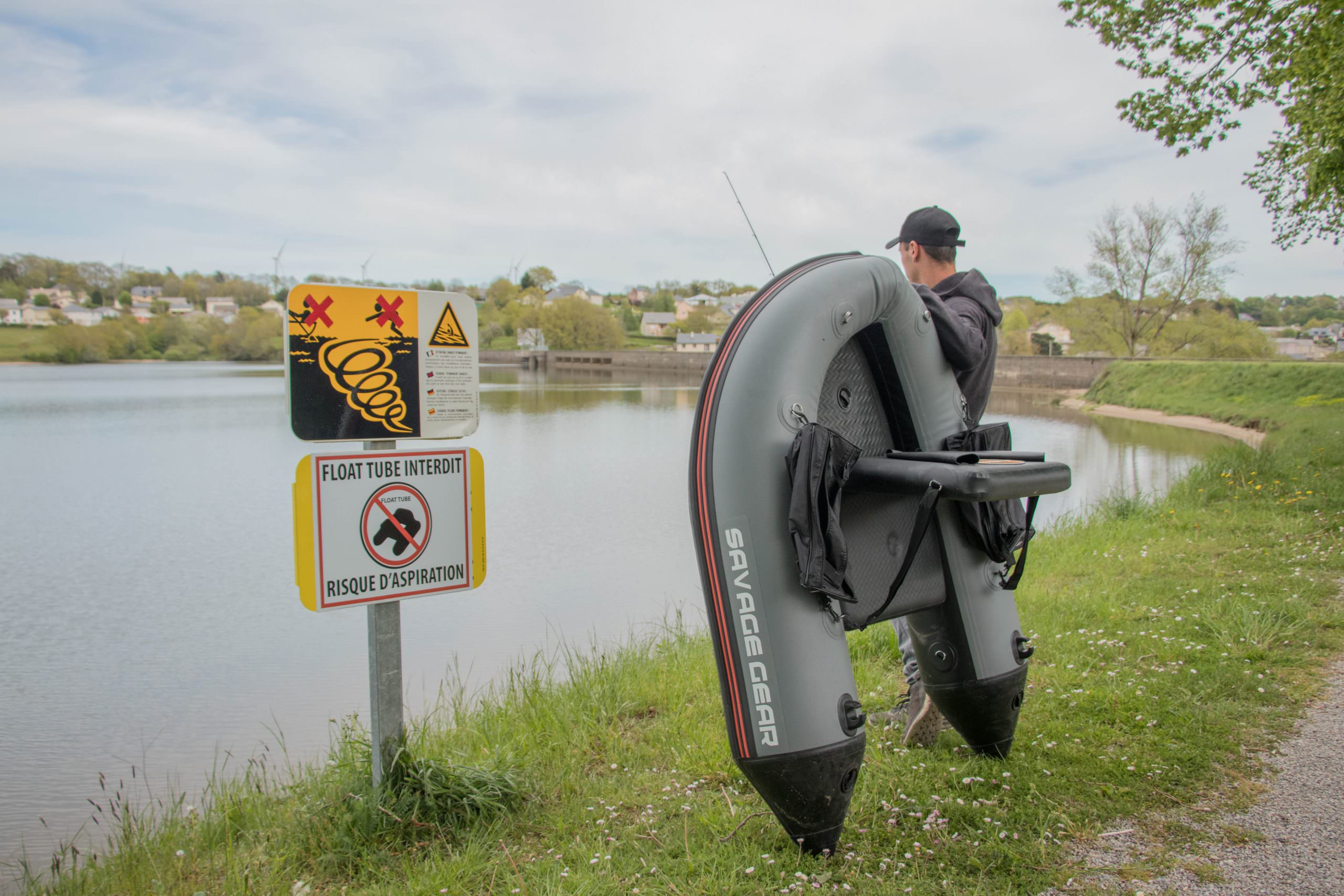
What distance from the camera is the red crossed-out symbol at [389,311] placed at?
287cm

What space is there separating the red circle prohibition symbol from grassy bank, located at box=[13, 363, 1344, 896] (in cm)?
75

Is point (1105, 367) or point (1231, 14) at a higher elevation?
point (1231, 14)

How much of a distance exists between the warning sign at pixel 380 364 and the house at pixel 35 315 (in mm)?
106831

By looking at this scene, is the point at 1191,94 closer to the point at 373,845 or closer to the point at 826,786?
the point at 826,786

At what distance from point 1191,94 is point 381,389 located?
10153mm

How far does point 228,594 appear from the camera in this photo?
8633 millimetres

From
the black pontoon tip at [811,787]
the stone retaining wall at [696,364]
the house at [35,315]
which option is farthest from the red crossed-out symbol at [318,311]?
the house at [35,315]

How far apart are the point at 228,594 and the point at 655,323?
123314mm

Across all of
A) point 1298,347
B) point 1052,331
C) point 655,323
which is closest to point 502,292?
point 655,323

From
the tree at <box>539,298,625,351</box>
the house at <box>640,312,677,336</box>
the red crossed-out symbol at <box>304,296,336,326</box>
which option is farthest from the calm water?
the house at <box>640,312,677,336</box>

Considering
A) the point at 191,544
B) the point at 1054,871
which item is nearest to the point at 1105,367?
the point at 191,544

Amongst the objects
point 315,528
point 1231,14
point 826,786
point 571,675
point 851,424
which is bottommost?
point 571,675

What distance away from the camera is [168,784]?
456 cm

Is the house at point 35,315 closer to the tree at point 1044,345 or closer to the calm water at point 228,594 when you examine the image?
the calm water at point 228,594
